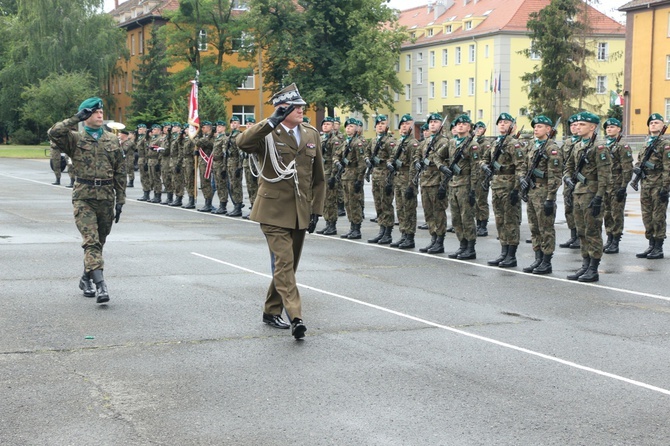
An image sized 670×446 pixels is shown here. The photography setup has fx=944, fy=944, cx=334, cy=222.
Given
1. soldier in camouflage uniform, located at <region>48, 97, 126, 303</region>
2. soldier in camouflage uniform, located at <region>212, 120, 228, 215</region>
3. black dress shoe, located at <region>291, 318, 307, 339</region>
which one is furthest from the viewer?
soldier in camouflage uniform, located at <region>212, 120, 228, 215</region>

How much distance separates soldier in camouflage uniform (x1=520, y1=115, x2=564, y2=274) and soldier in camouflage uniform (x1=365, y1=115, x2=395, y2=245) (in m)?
3.41

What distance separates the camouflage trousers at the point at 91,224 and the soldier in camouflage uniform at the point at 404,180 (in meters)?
6.13

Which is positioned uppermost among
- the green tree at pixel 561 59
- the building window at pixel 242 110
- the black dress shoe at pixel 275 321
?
the green tree at pixel 561 59

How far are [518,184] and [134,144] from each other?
20.9m

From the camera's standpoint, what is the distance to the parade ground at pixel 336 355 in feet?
18.2

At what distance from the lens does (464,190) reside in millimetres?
13461

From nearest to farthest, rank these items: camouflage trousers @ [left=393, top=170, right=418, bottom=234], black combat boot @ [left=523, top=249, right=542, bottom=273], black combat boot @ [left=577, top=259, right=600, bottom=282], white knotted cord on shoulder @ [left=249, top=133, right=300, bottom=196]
Result: white knotted cord on shoulder @ [left=249, top=133, right=300, bottom=196], black combat boot @ [left=577, top=259, right=600, bottom=282], black combat boot @ [left=523, top=249, right=542, bottom=273], camouflage trousers @ [left=393, top=170, right=418, bottom=234]

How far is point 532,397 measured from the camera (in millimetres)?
6238

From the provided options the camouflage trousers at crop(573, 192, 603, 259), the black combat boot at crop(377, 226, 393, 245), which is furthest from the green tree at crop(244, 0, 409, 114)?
the camouflage trousers at crop(573, 192, 603, 259)

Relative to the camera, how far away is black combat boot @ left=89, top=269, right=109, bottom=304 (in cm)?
932

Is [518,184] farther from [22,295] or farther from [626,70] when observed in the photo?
[626,70]

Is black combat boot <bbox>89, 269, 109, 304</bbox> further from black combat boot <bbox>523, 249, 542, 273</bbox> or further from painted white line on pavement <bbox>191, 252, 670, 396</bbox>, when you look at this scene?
black combat boot <bbox>523, 249, 542, 273</bbox>

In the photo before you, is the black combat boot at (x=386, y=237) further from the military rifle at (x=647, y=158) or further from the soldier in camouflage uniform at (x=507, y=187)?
the military rifle at (x=647, y=158)

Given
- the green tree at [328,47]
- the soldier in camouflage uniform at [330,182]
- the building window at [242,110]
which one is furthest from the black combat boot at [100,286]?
the building window at [242,110]
